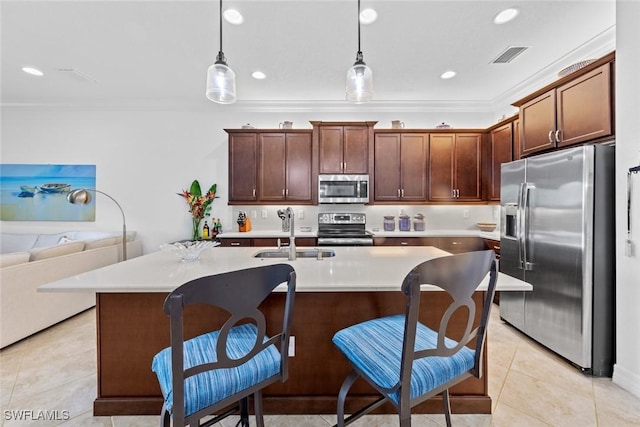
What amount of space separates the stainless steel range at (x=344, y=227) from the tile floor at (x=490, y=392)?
1.85 metres

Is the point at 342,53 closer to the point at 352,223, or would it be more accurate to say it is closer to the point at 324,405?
the point at 352,223

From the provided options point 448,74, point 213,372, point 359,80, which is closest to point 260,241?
point 359,80

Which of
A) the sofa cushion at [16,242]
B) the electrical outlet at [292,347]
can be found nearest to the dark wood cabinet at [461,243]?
the electrical outlet at [292,347]

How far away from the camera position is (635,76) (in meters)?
1.90

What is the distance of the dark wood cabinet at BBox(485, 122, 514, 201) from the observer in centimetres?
354

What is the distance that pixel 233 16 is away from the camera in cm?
236

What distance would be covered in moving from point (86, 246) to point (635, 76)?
5377 millimetres

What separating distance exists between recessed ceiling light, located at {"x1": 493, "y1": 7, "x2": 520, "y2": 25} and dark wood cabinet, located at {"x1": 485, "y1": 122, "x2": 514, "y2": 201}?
1.43 metres

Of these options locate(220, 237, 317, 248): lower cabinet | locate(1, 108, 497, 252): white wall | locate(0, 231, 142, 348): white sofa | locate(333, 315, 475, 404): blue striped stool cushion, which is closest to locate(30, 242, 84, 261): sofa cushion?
locate(0, 231, 142, 348): white sofa

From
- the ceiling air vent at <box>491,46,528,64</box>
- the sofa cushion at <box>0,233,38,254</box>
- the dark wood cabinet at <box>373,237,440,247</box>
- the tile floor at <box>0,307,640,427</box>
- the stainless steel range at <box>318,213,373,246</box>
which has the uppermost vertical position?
the ceiling air vent at <box>491,46,528,64</box>

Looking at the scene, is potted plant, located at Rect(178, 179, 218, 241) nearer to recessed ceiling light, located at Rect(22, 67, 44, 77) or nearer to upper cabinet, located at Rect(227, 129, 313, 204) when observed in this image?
upper cabinet, located at Rect(227, 129, 313, 204)

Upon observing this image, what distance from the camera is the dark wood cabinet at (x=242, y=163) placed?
4016 millimetres

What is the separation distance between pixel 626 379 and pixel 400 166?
9.72ft

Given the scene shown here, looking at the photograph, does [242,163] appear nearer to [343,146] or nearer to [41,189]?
[343,146]
